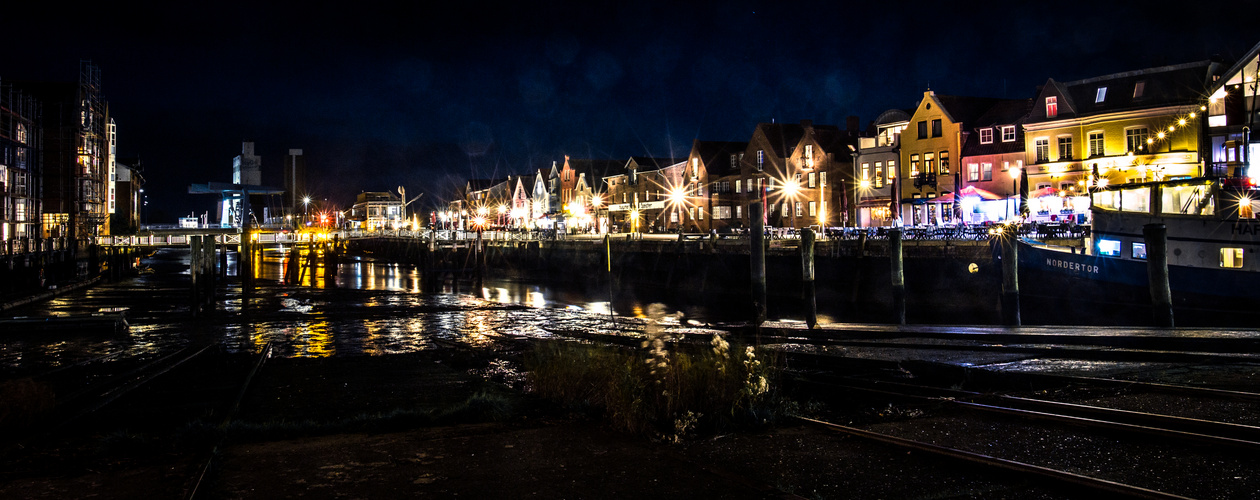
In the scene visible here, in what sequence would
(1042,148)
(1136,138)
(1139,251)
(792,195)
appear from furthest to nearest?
(792,195) < (1042,148) < (1136,138) < (1139,251)

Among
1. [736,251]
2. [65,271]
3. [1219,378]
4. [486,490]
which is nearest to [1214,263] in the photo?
[1219,378]

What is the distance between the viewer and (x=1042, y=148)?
44.2m

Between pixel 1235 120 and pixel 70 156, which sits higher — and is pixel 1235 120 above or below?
below

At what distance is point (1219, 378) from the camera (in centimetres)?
990

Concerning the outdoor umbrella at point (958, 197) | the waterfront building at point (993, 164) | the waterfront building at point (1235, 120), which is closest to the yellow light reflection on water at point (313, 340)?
the waterfront building at point (1235, 120)

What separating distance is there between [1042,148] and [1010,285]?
28392mm

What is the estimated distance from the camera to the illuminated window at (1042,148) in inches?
1729

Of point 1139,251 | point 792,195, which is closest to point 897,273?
point 1139,251

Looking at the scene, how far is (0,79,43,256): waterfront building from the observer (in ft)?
160

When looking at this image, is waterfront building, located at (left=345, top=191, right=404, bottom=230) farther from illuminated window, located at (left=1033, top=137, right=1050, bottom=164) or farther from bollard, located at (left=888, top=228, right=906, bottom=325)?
bollard, located at (left=888, top=228, right=906, bottom=325)

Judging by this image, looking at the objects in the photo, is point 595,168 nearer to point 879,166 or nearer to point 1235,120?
point 879,166

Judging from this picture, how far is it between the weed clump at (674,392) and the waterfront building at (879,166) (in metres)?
44.9

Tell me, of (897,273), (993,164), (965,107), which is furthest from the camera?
(965,107)

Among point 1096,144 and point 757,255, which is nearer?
point 757,255
